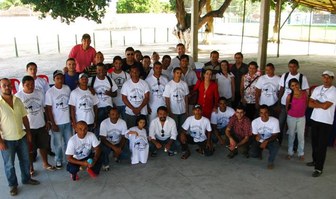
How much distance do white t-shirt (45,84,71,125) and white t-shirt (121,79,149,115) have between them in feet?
3.30

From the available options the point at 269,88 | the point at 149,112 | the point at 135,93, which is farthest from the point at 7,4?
the point at 269,88

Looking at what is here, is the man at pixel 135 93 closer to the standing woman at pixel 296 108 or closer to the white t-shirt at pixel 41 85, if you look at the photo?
the white t-shirt at pixel 41 85

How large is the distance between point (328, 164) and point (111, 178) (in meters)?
3.60

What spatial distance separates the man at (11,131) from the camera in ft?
14.9

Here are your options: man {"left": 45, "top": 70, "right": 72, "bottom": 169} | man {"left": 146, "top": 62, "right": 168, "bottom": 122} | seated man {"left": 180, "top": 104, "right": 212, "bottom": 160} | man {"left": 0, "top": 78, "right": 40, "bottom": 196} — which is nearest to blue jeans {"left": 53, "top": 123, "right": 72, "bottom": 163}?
man {"left": 45, "top": 70, "right": 72, "bottom": 169}

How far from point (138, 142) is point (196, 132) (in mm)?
1069

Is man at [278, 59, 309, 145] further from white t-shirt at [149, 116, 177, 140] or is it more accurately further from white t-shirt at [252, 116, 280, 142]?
white t-shirt at [149, 116, 177, 140]

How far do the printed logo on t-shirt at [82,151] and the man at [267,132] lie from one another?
272cm

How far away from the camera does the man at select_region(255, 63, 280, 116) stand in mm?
6156

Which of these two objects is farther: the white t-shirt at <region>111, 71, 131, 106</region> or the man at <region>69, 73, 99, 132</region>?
the white t-shirt at <region>111, 71, 131, 106</region>

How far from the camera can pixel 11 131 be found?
4.59 m

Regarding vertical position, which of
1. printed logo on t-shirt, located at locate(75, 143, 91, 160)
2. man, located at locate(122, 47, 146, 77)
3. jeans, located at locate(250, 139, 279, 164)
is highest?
man, located at locate(122, 47, 146, 77)

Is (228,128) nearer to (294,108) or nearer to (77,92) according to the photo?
(294,108)

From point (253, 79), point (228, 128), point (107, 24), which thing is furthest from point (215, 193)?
point (107, 24)
